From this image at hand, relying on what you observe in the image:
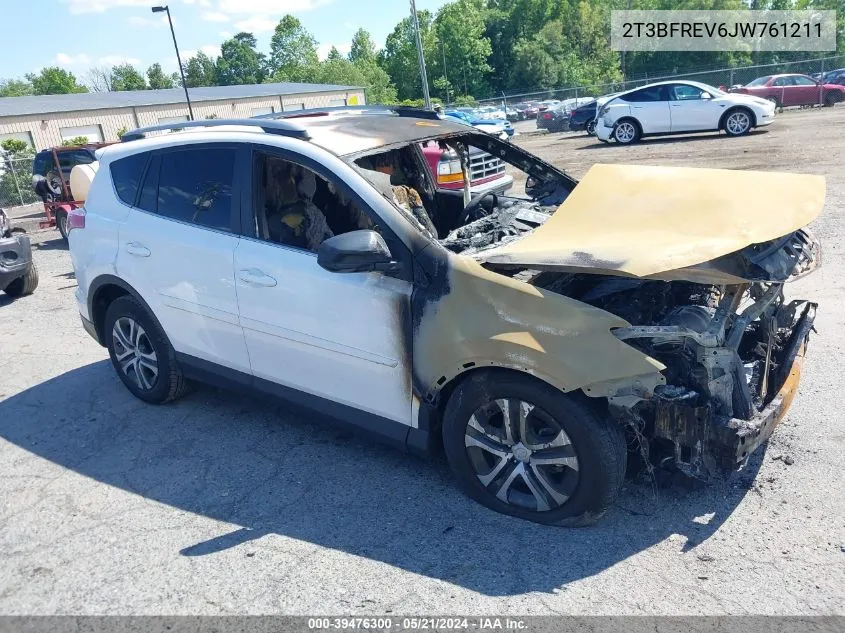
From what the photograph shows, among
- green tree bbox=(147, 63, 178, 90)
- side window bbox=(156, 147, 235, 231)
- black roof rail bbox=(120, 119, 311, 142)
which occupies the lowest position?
side window bbox=(156, 147, 235, 231)

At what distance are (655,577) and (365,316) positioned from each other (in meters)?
1.78

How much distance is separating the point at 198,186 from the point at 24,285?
6.08 metres

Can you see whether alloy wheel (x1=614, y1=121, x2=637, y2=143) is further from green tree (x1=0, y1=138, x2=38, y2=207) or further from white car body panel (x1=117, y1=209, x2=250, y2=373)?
green tree (x1=0, y1=138, x2=38, y2=207)

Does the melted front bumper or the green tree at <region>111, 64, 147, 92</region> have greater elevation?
the green tree at <region>111, 64, 147, 92</region>

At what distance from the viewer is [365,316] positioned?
351cm

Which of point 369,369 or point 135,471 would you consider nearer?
point 369,369

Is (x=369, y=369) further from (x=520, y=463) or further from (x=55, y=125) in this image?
(x=55, y=125)

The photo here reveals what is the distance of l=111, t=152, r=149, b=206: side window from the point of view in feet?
15.5

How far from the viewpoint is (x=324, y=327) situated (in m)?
3.68

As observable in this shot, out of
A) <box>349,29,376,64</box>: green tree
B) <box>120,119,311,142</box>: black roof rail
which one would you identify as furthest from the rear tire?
<box>349,29,376,64</box>: green tree

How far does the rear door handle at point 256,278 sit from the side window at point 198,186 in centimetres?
31

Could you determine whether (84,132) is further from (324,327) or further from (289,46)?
(289,46)

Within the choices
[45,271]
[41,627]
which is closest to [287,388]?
[41,627]

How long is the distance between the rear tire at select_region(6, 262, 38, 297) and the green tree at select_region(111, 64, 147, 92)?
98567 mm
